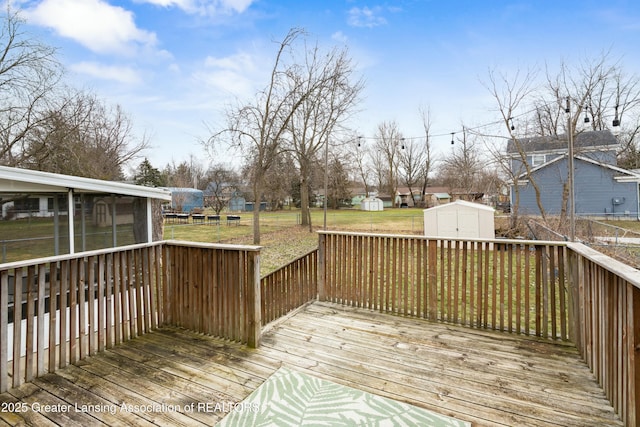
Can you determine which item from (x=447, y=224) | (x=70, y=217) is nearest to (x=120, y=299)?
(x=70, y=217)

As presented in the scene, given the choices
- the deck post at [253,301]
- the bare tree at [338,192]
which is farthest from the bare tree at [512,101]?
the bare tree at [338,192]

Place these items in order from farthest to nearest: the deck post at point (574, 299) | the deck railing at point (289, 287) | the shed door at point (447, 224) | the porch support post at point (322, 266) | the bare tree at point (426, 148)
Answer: the bare tree at point (426, 148) → the shed door at point (447, 224) → the porch support post at point (322, 266) → the deck railing at point (289, 287) → the deck post at point (574, 299)

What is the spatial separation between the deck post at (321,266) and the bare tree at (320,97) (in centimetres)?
858

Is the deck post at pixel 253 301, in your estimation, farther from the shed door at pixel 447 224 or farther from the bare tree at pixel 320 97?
the bare tree at pixel 320 97

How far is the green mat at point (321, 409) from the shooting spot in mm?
1943

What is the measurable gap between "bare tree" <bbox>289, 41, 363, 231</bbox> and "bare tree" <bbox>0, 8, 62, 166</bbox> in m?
7.81

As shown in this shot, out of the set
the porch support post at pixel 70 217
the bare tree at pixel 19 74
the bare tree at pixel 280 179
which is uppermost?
the bare tree at pixel 19 74

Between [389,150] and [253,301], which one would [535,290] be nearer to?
[253,301]

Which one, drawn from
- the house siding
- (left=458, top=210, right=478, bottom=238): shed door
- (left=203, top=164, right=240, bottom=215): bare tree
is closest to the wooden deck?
(left=458, top=210, right=478, bottom=238): shed door

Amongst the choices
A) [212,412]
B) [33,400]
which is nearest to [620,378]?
[212,412]

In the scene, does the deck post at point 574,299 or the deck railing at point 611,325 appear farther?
the deck post at point 574,299

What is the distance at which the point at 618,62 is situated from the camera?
10.1 metres

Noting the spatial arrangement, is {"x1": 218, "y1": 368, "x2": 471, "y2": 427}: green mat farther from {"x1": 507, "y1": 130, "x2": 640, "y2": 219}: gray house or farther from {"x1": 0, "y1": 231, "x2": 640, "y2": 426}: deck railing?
{"x1": 507, "y1": 130, "x2": 640, "y2": 219}: gray house

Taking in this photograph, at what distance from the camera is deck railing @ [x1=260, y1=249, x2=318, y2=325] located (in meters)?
3.63
